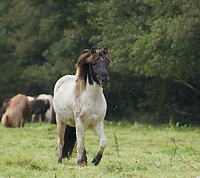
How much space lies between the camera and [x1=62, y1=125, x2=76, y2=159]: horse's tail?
7371mm

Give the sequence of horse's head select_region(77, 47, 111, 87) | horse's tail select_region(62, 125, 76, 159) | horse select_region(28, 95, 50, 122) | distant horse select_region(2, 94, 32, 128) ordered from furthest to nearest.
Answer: horse select_region(28, 95, 50, 122) < distant horse select_region(2, 94, 32, 128) < horse's tail select_region(62, 125, 76, 159) < horse's head select_region(77, 47, 111, 87)

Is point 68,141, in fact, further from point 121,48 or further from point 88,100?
point 121,48

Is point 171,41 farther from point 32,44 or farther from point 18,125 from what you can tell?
point 32,44

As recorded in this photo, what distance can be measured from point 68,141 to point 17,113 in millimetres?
10430

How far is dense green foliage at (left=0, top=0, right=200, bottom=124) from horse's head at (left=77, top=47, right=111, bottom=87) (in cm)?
833

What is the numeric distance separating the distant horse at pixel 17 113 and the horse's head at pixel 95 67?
36.4ft

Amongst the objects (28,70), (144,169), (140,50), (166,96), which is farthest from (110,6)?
(144,169)

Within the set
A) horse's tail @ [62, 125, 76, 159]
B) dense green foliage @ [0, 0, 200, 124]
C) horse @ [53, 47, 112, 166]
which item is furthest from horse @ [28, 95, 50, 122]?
horse @ [53, 47, 112, 166]

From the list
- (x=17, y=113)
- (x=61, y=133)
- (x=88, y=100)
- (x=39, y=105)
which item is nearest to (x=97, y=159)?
(x=88, y=100)

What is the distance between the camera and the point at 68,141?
Result: 7430 mm

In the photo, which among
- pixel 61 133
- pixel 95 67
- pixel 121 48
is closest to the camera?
pixel 95 67

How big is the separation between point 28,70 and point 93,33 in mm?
4457

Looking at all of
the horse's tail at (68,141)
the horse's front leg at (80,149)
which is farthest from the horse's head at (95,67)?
the horse's tail at (68,141)

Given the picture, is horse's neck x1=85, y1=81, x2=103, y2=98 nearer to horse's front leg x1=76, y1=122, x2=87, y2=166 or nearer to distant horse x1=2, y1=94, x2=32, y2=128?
horse's front leg x1=76, y1=122, x2=87, y2=166
